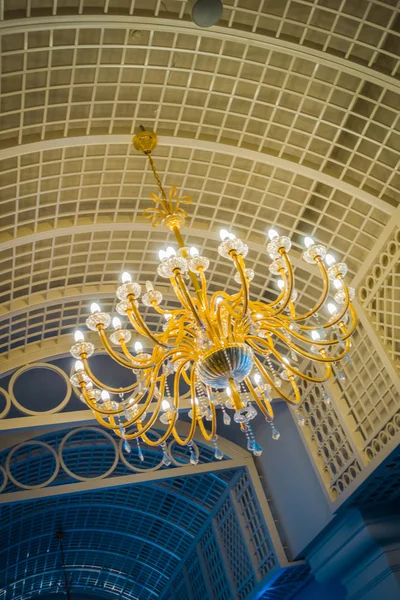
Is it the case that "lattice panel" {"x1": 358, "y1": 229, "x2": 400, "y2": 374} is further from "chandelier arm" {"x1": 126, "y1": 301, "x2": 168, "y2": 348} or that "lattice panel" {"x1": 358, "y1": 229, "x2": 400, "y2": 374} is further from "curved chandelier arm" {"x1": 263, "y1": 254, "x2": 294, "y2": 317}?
"chandelier arm" {"x1": 126, "y1": 301, "x2": 168, "y2": 348}

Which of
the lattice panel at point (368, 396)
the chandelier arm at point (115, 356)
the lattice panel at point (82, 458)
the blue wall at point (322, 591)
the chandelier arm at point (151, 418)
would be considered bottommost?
the blue wall at point (322, 591)

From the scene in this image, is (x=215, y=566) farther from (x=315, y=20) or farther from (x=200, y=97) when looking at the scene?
(x=315, y=20)

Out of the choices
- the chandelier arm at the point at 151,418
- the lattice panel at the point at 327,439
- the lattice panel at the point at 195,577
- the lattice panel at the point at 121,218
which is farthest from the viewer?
the lattice panel at the point at 195,577

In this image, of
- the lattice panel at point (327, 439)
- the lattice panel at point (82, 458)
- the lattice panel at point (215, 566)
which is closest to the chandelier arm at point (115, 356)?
the lattice panel at point (327, 439)

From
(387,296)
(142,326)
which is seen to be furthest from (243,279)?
(387,296)

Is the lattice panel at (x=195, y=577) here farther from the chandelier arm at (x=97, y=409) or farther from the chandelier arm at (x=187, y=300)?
the chandelier arm at (x=187, y=300)

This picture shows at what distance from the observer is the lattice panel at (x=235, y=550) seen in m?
11.0

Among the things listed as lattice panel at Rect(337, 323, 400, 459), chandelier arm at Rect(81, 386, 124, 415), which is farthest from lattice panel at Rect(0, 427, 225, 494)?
chandelier arm at Rect(81, 386, 124, 415)

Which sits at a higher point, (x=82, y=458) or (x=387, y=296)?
(x=82, y=458)

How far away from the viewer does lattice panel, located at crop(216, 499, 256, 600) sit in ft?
36.1

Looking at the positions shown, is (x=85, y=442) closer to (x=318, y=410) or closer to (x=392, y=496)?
(x=318, y=410)

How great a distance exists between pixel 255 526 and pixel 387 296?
5.55 m

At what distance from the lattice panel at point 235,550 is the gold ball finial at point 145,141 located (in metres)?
7.50

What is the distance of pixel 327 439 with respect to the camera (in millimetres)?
8938
